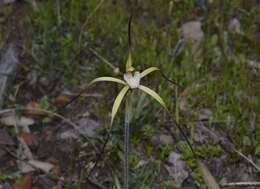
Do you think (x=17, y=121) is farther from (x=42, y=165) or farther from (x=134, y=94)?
(x=134, y=94)

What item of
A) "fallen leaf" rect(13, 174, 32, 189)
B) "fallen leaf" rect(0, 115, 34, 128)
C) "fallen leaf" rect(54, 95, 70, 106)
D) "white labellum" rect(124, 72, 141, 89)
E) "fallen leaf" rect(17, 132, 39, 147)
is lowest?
"white labellum" rect(124, 72, 141, 89)

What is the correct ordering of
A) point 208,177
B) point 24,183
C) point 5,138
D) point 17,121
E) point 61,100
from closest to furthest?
point 208,177 → point 24,183 → point 5,138 → point 17,121 → point 61,100

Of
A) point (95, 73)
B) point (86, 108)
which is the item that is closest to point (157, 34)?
point (95, 73)

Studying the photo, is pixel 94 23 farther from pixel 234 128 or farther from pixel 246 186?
pixel 246 186

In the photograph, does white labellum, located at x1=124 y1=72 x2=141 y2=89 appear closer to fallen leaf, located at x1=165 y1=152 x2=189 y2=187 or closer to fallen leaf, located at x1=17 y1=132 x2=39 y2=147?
fallen leaf, located at x1=165 y1=152 x2=189 y2=187

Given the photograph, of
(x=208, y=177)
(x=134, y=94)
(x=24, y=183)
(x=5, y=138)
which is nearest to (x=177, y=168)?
(x=134, y=94)

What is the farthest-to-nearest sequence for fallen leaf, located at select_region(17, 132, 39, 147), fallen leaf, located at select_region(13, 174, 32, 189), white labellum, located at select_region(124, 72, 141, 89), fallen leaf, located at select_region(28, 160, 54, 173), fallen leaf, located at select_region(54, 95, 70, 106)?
fallen leaf, located at select_region(54, 95, 70, 106) < fallen leaf, located at select_region(17, 132, 39, 147) < fallen leaf, located at select_region(28, 160, 54, 173) < fallen leaf, located at select_region(13, 174, 32, 189) < white labellum, located at select_region(124, 72, 141, 89)

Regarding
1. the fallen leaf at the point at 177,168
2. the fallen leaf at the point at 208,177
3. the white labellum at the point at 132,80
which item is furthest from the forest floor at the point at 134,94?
the white labellum at the point at 132,80

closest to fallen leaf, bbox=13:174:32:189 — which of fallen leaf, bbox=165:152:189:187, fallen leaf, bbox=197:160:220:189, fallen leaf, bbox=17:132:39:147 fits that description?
fallen leaf, bbox=17:132:39:147

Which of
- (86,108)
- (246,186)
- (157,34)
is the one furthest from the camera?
(157,34)
